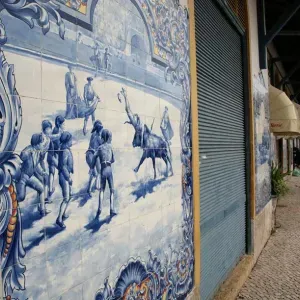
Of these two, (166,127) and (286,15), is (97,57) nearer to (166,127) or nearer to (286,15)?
(166,127)

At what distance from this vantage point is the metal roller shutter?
12.9ft

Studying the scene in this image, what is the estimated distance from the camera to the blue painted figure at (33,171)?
1494 millimetres

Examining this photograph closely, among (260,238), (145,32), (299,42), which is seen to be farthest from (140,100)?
(299,42)

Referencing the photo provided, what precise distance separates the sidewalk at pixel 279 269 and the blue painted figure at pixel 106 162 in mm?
3091

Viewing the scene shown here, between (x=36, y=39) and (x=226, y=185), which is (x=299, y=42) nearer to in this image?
(x=226, y=185)

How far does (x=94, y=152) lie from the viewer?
194cm

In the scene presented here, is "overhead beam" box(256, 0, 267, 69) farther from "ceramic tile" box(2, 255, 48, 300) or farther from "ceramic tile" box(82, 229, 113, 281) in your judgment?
"ceramic tile" box(2, 255, 48, 300)

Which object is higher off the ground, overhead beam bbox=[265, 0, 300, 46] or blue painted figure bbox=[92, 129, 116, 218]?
overhead beam bbox=[265, 0, 300, 46]

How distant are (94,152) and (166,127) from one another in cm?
98

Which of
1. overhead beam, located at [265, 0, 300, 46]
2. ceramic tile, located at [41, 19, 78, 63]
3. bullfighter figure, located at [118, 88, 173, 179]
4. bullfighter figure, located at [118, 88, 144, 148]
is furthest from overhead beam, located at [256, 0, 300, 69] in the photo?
ceramic tile, located at [41, 19, 78, 63]

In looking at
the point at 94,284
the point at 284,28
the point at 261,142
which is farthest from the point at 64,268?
the point at 284,28

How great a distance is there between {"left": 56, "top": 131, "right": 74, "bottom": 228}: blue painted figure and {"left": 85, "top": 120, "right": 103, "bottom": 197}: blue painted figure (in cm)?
15

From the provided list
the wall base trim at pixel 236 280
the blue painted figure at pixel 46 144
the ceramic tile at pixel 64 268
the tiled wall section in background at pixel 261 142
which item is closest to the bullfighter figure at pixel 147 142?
the blue painted figure at pixel 46 144

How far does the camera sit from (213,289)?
4133mm
